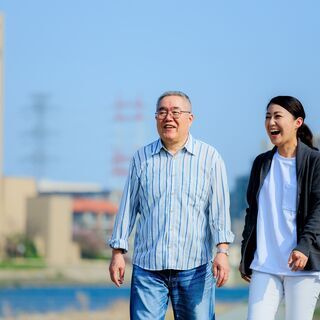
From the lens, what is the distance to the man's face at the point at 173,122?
15.8ft

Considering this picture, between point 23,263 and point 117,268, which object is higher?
point 117,268

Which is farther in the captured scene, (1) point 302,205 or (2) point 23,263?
(2) point 23,263

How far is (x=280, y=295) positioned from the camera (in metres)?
4.62

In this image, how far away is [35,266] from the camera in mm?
82625

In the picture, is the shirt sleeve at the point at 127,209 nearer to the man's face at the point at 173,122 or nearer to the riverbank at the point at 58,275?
the man's face at the point at 173,122

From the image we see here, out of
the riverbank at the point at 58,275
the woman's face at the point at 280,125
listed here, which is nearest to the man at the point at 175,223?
the woman's face at the point at 280,125

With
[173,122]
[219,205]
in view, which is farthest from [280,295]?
[173,122]

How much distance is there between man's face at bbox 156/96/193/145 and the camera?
4.81 meters

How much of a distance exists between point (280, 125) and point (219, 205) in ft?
1.28

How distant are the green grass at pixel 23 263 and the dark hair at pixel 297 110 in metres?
77.7

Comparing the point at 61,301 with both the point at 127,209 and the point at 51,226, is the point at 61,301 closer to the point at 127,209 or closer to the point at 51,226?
the point at 51,226

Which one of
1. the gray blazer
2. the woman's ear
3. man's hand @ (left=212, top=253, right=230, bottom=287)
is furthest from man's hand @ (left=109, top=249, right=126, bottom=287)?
the woman's ear

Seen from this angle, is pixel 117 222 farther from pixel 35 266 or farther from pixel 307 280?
pixel 35 266

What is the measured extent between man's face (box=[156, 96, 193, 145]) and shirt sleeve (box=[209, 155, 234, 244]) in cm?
17
